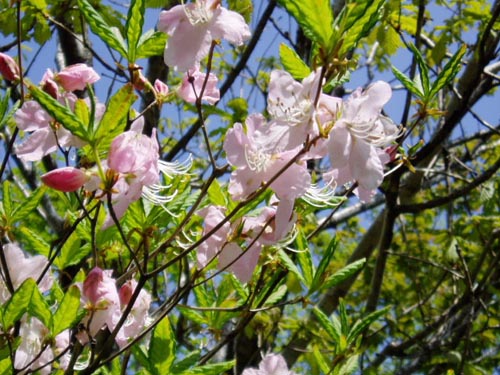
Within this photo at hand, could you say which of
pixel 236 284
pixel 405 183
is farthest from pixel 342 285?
pixel 236 284

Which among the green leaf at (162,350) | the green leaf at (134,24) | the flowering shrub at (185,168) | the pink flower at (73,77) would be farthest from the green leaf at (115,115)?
the green leaf at (162,350)

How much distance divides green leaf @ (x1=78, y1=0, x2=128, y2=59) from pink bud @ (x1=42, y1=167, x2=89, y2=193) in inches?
9.5

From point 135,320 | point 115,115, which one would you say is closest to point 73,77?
point 115,115

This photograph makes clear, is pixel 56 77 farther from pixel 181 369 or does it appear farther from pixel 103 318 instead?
pixel 181 369

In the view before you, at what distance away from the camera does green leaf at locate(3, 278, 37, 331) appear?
991 millimetres

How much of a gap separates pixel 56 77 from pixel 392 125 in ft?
2.01

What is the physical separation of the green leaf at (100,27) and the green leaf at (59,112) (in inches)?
8.5

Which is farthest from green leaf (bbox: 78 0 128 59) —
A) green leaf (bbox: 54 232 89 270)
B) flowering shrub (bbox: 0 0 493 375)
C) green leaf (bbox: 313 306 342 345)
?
green leaf (bbox: 313 306 342 345)

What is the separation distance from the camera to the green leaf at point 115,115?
0.82 m

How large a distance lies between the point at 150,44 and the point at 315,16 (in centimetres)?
40

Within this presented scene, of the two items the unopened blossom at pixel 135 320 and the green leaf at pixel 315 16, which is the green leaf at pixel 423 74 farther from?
the unopened blossom at pixel 135 320

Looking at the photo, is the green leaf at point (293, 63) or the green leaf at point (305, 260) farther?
the green leaf at point (305, 260)

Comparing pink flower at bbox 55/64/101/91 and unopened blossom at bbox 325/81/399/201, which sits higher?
unopened blossom at bbox 325/81/399/201

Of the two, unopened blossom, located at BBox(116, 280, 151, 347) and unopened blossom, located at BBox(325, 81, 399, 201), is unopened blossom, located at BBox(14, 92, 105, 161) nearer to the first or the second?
unopened blossom, located at BBox(116, 280, 151, 347)
